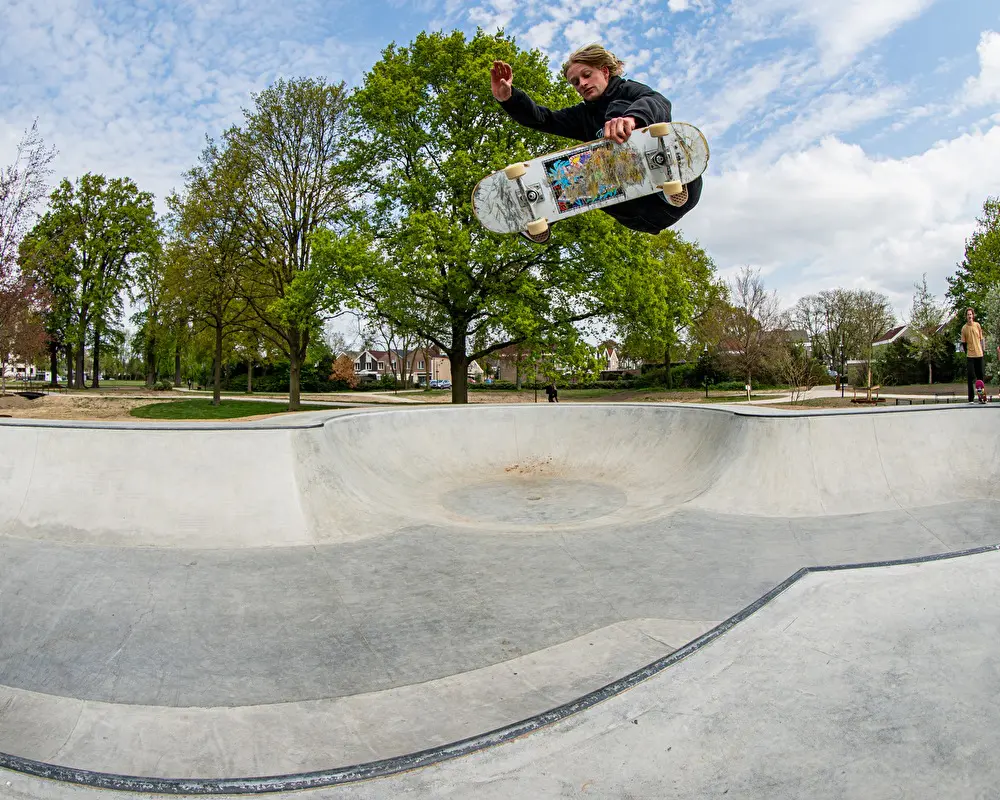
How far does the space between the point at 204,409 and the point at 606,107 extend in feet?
72.8

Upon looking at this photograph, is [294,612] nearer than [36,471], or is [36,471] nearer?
[294,612]

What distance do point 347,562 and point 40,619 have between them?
2291mm

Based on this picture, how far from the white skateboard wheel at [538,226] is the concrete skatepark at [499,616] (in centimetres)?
297

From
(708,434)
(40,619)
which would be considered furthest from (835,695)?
(708,434)

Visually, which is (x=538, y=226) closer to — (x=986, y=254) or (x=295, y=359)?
(x=295, y=359)

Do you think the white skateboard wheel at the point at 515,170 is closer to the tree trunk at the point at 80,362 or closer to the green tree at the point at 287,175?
the green tree at the point at 287,175

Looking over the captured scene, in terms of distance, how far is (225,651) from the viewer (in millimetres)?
3781

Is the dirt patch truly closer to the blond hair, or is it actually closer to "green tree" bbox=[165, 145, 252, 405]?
"green tree" bbox=[165, 145, 252, 405]

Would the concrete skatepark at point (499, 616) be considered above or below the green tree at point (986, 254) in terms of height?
below

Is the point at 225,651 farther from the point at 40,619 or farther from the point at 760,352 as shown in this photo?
the point at 760,352

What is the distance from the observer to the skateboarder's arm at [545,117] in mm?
4336

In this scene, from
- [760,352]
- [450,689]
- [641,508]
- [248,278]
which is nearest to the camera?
[450,689]

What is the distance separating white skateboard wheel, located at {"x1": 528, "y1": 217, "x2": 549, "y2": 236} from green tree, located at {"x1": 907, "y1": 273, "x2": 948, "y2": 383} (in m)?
38.6

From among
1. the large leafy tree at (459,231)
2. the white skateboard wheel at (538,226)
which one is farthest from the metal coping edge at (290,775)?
the large leafy tree at (459,231)
